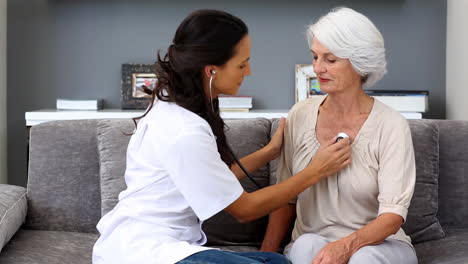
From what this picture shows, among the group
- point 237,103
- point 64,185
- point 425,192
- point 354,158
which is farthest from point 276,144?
point 237,103

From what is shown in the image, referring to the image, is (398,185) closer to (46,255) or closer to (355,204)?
(355,204)

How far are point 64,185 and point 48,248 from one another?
0.30m

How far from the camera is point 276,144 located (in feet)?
7.45

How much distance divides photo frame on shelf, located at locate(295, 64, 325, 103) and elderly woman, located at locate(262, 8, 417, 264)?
1.53 meters

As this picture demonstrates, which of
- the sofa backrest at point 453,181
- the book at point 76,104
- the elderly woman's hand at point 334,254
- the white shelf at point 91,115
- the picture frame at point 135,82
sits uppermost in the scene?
the picture frame at point 135,82

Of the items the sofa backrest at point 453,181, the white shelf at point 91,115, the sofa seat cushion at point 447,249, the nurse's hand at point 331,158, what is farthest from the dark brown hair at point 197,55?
the white shelf at point 91,115

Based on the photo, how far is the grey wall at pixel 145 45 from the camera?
3.84 meters

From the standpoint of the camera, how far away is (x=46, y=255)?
2215mm

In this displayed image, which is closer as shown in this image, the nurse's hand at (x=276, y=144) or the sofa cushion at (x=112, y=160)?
the nurse's hand at (x=276, y=144)

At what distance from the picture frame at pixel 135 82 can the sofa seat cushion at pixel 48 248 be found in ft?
4.53

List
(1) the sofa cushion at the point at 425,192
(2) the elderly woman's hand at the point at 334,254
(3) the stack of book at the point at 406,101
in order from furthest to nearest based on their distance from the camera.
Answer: (3) the stack of book at the point at 406,101 < (1) the sofa cushion at the point at 425,192 < (2) the elderly woman's hand at the point at 334,254

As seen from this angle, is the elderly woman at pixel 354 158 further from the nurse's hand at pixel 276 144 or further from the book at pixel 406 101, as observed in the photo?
the book at pixel 406 101

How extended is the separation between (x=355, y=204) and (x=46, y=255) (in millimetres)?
969

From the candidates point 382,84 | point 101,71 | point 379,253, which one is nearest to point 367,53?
point 379,253
